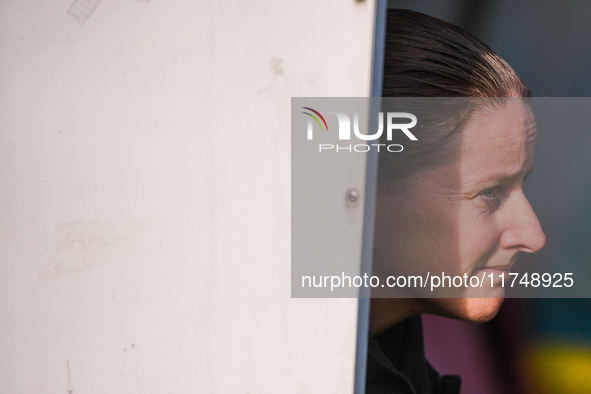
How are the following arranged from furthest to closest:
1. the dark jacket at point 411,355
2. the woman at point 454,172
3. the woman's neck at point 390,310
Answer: the dark jacket at point 411,355
the woman's neck at point 390,310
the woman at point 454,172

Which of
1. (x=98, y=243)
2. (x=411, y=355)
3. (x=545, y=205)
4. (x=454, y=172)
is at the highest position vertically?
(x=454, y=172)

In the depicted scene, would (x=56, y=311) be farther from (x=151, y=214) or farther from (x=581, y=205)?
(x=581, y=205)

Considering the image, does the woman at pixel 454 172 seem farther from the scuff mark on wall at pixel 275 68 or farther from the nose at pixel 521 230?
the scuff mark on wall at pixel 275 68

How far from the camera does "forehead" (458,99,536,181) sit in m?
0.94

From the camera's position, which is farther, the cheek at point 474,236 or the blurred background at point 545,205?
the blurred background at point 545,205

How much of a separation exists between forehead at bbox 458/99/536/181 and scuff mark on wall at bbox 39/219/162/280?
67 centimetres

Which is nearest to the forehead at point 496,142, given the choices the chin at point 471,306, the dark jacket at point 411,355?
the chin at point 471,306

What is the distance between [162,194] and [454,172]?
62 cm

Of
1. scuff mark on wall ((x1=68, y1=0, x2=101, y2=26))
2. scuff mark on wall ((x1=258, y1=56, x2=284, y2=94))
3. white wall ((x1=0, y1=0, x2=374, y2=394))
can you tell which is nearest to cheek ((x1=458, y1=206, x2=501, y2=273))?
white wall ((x1=0, y1=0, x2=374, y2=394))

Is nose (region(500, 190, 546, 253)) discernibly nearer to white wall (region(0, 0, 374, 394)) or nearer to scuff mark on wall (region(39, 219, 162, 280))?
white wall (region(0, 0, 374, 394))

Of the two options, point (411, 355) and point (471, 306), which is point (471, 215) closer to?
point (471, 306)

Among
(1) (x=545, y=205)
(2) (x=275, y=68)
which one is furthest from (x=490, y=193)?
(1) (x=545, y=205)

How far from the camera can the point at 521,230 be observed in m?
0.98

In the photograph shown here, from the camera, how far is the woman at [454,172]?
3.07 feet
